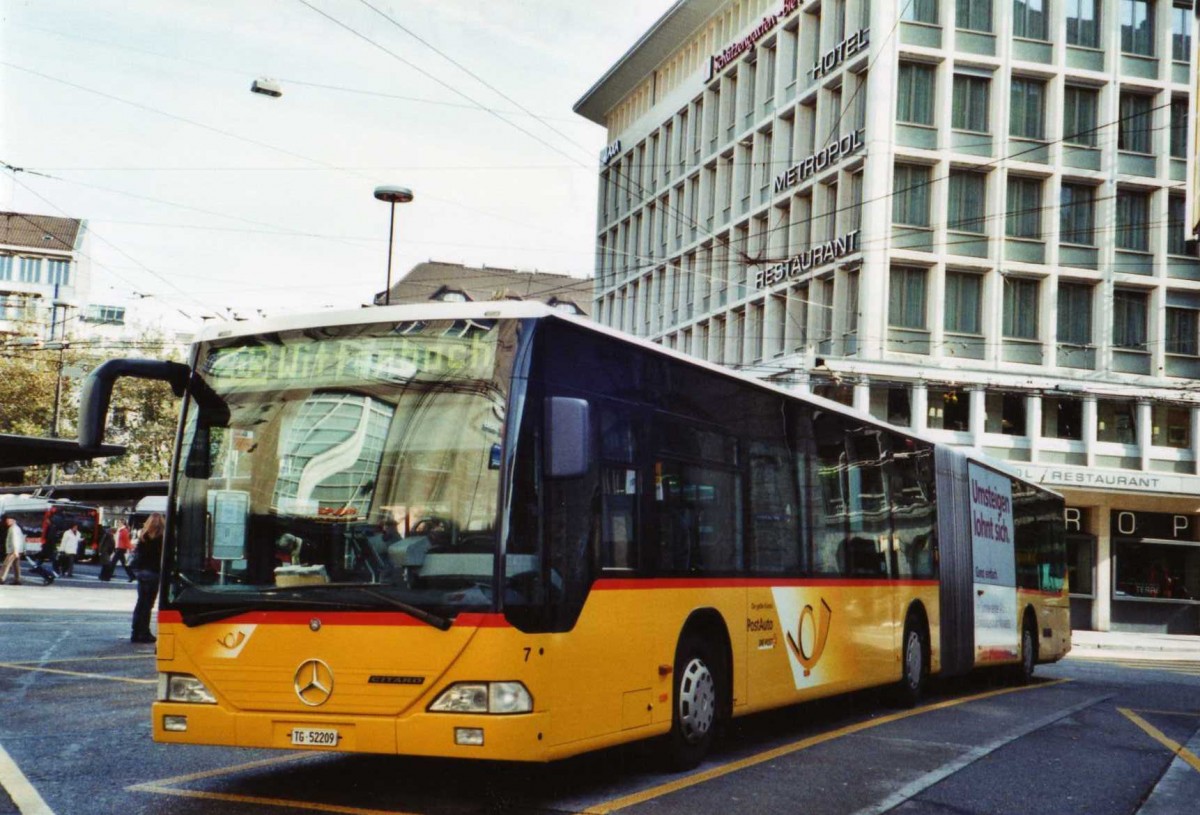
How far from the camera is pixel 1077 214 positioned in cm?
4347

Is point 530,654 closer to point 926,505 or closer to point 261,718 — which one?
point 261,718

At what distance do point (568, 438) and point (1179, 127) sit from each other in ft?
134

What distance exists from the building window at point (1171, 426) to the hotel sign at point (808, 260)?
10.6 m

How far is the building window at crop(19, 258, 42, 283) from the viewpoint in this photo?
4360 inches

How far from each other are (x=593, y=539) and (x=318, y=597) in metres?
1.66

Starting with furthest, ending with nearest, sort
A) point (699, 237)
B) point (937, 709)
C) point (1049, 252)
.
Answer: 1. point (699, 237)
2. point (1049, 252)
3. point (937, 709)

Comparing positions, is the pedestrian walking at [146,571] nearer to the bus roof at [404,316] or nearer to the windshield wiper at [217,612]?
the bus roof at [404,316]

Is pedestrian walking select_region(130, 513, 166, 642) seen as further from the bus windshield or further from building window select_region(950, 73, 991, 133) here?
building window select_region(950, 73, 991, 133)

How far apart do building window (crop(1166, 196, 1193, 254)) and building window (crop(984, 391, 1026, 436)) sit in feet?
21.6

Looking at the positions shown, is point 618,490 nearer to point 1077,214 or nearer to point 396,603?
point 396,603

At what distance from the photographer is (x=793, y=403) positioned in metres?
12.4

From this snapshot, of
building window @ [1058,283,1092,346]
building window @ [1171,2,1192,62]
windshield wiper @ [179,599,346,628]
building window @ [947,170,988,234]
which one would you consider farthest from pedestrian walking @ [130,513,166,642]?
building window @ [1171,2,1192,62]

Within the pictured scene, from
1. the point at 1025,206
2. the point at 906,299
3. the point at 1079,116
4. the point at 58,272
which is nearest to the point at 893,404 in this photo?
the point at 906,299

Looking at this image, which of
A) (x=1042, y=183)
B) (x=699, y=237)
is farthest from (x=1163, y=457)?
(x=699, y=237)
